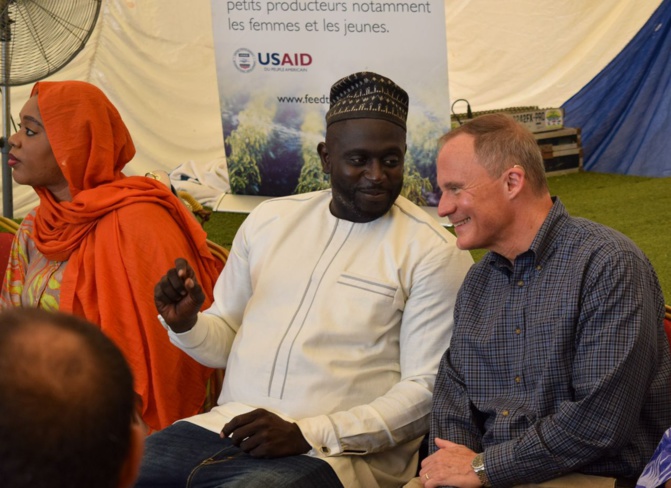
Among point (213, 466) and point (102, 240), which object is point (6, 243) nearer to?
point (102, 240)

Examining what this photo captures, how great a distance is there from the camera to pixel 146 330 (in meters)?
3.19

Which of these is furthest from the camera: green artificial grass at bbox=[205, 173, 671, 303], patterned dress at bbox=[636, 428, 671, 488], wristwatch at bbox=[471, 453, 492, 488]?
green artificial grass at bbox=[205, 173, 671, 303]

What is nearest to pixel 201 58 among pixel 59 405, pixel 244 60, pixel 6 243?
pixel 244 60

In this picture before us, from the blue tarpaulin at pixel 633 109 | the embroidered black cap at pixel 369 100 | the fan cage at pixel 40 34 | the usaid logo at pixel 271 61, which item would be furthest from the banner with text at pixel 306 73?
the embroidered black cap at pixel 369 100

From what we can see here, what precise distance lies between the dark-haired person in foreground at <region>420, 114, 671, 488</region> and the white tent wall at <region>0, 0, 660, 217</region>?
6.20 metres

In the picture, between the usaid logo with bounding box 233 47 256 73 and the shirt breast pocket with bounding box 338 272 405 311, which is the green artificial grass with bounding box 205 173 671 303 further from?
the shirt breast pocket with bounding box 338 272 405 311

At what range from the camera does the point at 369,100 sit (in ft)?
9.15

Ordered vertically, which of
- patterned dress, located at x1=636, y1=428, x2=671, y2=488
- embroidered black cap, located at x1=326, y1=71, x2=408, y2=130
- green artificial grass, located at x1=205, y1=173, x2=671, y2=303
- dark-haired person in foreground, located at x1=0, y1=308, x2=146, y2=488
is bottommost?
green artificial grass, located at x1=205, y1=173, x2=671, y2=303

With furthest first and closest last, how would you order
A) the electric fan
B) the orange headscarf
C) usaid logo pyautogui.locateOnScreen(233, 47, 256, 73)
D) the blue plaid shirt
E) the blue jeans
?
1. usaid logo pyautogui.locateOnScreen(233, 47, 256, 73)
2. the electric fan
3. the orange headscarf
4. the blue jeans
5. the blue plaid shirt

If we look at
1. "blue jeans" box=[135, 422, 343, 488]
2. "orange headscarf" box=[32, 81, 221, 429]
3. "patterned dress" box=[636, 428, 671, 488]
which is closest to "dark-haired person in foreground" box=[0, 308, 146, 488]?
"blue jeans" box=[135, 422, 343, 488]

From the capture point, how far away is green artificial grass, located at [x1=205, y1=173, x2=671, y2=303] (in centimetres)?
579

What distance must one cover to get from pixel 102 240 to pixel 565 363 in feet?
5.59

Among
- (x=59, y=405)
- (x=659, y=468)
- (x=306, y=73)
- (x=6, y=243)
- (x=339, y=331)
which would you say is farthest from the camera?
(x=306, y=73)

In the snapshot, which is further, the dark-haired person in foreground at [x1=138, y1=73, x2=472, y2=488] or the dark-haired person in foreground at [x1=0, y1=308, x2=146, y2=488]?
the dark-haired person in foreground at [x1=138, y1=73, x2=472, y2=488]
